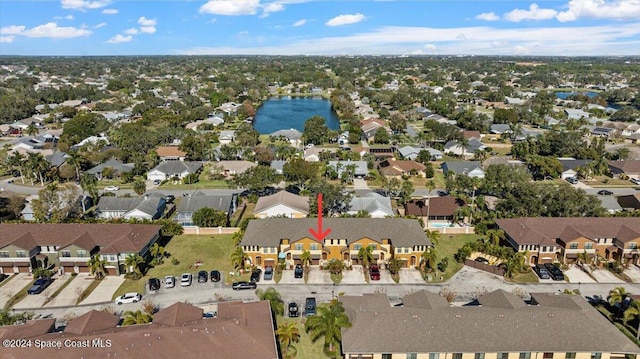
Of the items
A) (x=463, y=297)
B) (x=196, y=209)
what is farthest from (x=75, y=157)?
(x=463, y=297)

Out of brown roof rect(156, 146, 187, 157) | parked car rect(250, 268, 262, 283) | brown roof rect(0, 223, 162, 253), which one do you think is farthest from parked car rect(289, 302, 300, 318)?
brown roof rect(156, 146, 187, 157)

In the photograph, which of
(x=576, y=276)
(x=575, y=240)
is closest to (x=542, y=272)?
(x=576, y=276)

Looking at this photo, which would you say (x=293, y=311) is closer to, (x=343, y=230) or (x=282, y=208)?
(x=343, y=230)

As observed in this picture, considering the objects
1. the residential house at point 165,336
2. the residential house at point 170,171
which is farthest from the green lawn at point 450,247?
the residential house at point 170,171

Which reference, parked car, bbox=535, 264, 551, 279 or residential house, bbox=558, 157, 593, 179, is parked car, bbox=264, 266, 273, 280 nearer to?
parked car, bbox=535, 264, 551, 279

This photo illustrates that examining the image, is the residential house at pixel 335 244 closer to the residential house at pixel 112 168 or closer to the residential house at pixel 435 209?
the residential house at pixel 435 209
